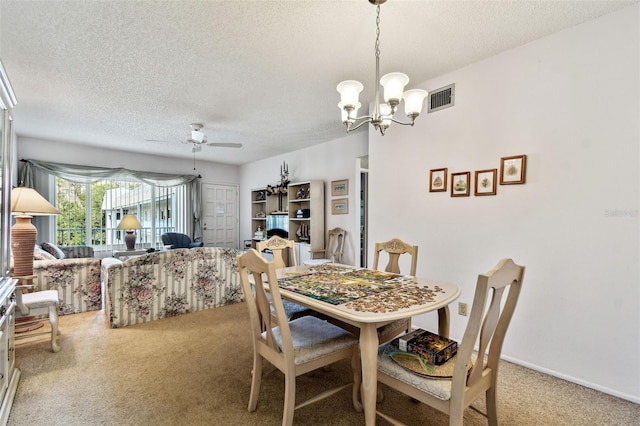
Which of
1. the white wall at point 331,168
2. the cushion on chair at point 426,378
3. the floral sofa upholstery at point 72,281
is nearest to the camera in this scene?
the cushion on chair at point 426,378

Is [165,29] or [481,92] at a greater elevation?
[165,29]

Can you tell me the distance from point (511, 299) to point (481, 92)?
199 centimetres

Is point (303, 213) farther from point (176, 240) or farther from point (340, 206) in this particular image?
point (176, 240)

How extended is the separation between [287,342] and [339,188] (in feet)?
12.2

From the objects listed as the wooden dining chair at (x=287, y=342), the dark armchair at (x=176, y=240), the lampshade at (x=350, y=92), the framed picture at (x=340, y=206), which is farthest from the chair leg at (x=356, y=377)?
the dark armchair at (x=176, y=240)

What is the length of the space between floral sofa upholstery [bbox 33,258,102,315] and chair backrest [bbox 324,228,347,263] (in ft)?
10.4

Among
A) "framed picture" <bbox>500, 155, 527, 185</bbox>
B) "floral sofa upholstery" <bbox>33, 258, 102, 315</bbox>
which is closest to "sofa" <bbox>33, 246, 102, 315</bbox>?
"floral sofa upholstery" <bbox>33, 258, 102, 315</bbox>

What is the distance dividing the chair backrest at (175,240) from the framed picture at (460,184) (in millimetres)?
5283

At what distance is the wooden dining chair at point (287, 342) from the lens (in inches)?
58.9

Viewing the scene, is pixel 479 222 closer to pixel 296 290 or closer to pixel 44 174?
pixel 296 290

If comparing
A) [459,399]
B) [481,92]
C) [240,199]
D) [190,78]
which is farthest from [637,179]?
[240,199]

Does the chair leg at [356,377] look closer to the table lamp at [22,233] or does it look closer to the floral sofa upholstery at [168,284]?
the floral sofa upholstery at [168,284]

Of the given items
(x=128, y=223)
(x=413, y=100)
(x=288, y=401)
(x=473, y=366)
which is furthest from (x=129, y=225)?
(x=473, y=366)

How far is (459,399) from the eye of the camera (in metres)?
1.21
